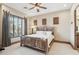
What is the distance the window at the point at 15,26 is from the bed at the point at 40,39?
0.38 metres

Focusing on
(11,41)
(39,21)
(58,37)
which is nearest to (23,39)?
(11,41)

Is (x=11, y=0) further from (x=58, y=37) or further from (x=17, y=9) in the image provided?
(x=58, y=37)

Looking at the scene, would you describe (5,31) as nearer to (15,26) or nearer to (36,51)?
(15,26)

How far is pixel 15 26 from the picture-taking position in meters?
4.33

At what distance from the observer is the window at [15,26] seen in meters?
4.26

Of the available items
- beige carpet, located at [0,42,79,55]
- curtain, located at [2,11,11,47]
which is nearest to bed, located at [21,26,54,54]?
beige carpet, located at [0,42,79,55]

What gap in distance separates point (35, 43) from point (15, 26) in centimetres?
146

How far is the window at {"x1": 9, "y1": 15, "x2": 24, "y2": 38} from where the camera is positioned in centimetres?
426

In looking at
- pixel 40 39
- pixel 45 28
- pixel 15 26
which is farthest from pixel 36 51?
pixel 15 26

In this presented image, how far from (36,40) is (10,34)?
1552 mm

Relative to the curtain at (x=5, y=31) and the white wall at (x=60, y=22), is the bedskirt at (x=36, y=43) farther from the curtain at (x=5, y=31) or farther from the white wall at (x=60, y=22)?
the curtain at (x=5, y=31)

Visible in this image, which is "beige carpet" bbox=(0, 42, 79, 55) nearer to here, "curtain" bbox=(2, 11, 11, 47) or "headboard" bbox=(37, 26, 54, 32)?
"curtain" bbox=(2, 11, 11, 47)

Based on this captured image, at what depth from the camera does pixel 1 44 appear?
387 cm

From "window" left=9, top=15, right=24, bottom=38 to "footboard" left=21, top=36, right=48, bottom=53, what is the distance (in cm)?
44
